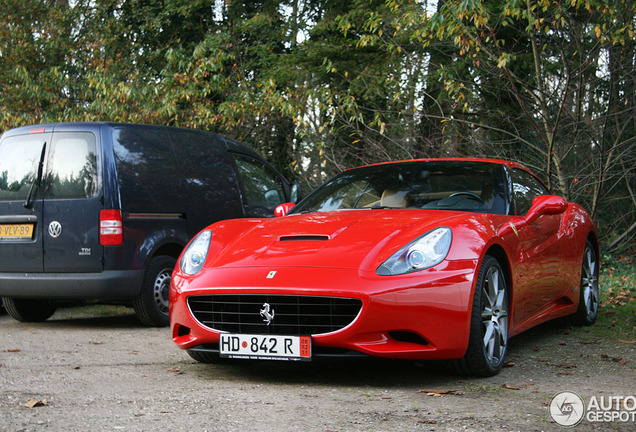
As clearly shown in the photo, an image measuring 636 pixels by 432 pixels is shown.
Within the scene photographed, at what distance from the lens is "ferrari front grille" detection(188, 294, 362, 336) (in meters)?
4.43

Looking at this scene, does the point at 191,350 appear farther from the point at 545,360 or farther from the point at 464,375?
the point at 545,360

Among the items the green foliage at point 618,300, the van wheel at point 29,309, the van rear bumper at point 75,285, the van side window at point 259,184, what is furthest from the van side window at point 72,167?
the green foliage at point 618,300

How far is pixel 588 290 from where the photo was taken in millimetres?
7156

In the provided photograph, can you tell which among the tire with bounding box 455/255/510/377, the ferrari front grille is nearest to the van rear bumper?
the ferrari front grille

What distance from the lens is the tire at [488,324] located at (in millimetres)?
4625

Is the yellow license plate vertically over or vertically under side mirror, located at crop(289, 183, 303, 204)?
under

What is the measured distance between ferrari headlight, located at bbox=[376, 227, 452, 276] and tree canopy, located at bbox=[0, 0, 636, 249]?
4.73 meters

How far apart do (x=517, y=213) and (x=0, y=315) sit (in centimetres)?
587

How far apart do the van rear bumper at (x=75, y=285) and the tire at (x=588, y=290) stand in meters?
3.96

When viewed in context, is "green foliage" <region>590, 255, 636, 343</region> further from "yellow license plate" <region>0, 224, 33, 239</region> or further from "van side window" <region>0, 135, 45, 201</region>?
"van side window" <region>0, 135, 45, 201</region>

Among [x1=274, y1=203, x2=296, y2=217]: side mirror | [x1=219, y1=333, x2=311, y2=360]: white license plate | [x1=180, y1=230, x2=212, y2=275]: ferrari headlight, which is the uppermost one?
[x1=274, y1=203, x2=296, y2=217]: side mirror

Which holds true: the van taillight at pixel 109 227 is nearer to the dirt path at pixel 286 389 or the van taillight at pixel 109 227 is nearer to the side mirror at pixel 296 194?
the dirt path at pixel 286 389

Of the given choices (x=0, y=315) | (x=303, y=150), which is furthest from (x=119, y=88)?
(x=0, y=315)

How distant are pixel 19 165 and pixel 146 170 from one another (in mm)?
1196
